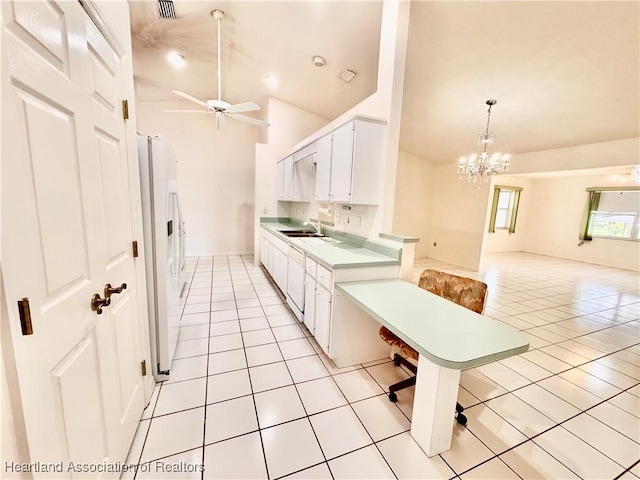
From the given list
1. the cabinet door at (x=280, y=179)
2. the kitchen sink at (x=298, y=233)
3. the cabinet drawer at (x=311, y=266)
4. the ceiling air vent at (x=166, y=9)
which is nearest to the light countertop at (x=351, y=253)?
the cabinet drawer at (x=311, y=266)

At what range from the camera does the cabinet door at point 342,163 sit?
2.45 metres

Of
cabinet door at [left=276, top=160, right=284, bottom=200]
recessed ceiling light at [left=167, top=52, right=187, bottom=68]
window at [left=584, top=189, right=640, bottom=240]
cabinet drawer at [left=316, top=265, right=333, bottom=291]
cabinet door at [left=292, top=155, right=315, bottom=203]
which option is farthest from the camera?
window at [left=584, top=189, right=640, bottom=240]

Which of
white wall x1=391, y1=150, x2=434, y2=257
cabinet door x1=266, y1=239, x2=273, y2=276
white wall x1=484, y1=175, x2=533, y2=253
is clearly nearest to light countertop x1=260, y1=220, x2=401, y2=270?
cabinet door x1=266, y1=239, x2=273, y2=276

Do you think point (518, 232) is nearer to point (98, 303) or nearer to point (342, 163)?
point (342, 163)

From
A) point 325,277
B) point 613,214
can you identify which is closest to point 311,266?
point 325,277

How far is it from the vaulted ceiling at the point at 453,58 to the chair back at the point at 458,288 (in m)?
2.48

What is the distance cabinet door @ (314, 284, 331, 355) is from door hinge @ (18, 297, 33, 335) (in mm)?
1662

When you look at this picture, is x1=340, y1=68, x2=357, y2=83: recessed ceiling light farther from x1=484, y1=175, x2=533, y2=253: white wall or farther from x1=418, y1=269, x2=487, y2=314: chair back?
x1=484, y1=175, x2=533, y2=253: white wall

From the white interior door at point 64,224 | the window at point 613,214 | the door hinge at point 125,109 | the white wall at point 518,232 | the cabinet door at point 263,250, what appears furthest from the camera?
the white wall at point 518,232

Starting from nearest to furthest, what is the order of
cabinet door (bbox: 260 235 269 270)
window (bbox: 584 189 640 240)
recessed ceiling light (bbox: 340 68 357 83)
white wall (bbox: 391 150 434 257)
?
recessed ceiling light (bbox: 340 68 357 83)
cabinet door (bbox: 260 235 269 270)
window (bbox: 584 189 640 240)
white wall (bbox: 391 150 434 257)

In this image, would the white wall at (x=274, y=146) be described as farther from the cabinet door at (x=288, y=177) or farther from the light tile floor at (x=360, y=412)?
the light tile floor at (x=360, y=412)

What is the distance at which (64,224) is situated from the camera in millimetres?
840

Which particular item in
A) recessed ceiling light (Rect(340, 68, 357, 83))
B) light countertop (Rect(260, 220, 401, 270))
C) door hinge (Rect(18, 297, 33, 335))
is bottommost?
light countertop (Rect(260, 220, 401, 270))

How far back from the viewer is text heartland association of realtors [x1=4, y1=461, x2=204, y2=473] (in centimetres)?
66
